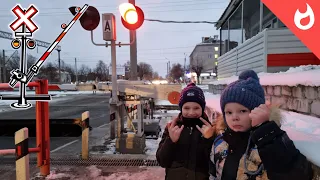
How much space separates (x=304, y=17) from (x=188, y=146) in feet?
3.86

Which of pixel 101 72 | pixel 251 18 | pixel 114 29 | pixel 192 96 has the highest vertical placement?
pixel 101 72

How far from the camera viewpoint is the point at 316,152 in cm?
120

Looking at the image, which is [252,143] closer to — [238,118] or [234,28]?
[238,118]

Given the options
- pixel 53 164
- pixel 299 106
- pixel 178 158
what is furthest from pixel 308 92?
pixel 53 164

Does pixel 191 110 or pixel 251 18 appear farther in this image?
pixel 251 18

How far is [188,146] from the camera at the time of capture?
184 centimetres

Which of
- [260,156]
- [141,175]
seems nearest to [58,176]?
[141,175]

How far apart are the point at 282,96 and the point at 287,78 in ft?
0.88

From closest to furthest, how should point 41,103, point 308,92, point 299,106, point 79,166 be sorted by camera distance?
point 308,92, point 299,106, point 41,103, point 79,166

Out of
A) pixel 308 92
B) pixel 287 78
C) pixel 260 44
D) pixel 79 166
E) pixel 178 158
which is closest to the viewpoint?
pixel 178 158

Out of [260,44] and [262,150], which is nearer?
[262,150]

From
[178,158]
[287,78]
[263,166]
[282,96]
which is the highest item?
[287,78]

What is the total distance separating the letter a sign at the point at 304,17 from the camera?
1631mm

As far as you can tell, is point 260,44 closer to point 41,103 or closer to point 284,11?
point 284,11
